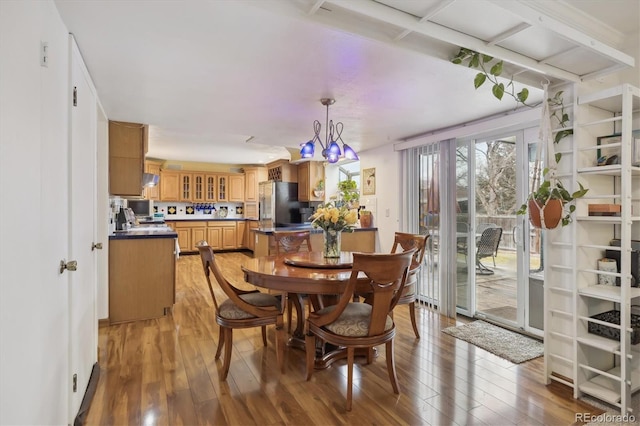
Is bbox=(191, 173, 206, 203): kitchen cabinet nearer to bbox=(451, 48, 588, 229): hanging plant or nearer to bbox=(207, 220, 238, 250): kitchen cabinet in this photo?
bbox=(207, 220, 238, 250): kitchen cabinet

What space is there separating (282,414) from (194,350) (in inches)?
48.0

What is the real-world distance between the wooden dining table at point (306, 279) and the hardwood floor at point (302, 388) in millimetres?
167

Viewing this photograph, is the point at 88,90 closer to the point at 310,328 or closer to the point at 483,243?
the point at 310,328

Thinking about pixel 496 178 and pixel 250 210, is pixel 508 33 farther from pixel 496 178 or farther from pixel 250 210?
pixel 250 210

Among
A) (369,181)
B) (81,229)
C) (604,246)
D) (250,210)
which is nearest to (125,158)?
(81,229)

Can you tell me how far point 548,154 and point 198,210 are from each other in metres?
8.18

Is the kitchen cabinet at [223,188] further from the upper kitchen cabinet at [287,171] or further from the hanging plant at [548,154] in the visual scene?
the hanging plant at [548,154]

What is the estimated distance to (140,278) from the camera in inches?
140

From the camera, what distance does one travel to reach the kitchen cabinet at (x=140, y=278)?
3.45m

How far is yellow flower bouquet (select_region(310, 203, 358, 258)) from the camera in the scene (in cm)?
278

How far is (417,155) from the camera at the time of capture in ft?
14.4

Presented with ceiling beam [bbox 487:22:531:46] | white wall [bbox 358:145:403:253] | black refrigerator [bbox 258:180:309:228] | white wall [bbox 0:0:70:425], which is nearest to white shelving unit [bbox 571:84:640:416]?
ceiling beam [bbox 487:22:531:46]

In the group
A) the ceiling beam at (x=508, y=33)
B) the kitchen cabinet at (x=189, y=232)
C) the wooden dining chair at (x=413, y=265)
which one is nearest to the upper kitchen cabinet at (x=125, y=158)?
the wooden dining chair at (x=413, y=265)

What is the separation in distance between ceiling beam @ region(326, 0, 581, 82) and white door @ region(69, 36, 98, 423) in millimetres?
1567
